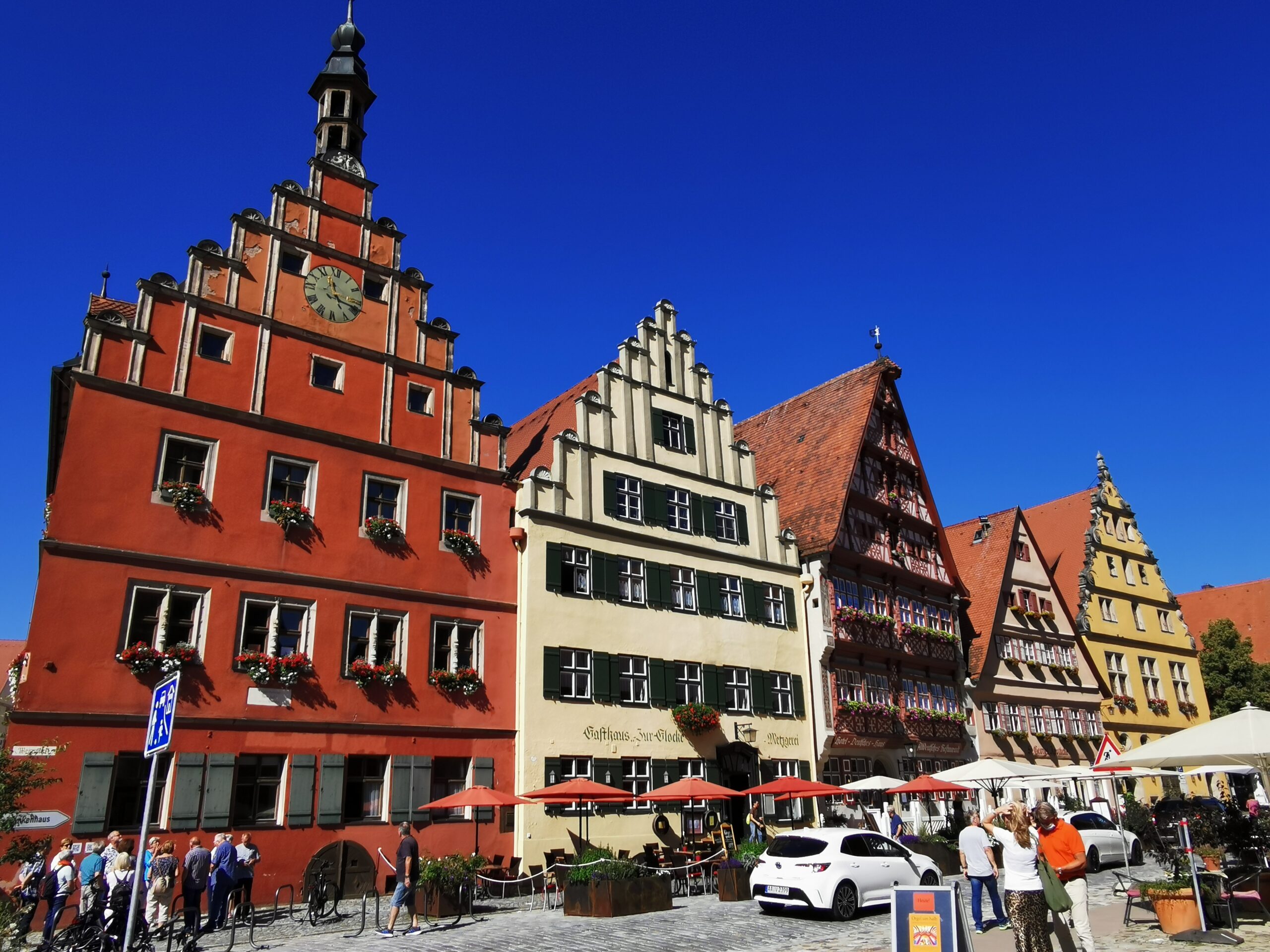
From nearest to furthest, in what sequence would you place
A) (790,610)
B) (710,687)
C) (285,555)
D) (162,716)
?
(162,716)
(285,555)
(710,687)
(790,610)

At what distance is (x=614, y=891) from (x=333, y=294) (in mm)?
15952

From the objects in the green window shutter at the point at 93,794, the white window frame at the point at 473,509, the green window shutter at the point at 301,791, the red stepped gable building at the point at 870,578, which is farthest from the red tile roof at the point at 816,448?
the green window shutter at the point at 93,794

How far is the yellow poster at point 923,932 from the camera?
32.5ft

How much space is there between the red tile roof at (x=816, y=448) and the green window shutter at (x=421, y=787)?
15.8m

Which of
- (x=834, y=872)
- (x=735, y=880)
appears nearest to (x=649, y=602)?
(x=735, y=880)

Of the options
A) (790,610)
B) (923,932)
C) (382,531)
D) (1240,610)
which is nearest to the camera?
(923,932)

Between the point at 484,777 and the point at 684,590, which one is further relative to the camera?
the point at 684,590

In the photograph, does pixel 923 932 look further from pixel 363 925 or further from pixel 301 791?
pixel 301 791

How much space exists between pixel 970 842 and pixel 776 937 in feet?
11.4

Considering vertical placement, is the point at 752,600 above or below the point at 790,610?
above

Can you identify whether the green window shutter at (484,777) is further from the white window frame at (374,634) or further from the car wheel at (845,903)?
the car wheel at (845,903)

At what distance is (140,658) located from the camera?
64.3 ft

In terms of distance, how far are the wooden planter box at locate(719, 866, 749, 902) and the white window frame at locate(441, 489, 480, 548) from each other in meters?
10.3

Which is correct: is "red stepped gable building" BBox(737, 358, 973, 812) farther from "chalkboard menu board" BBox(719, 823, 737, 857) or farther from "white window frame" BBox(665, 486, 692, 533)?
"chalkboard menu board" BBox(719, 823, 737, 857)
